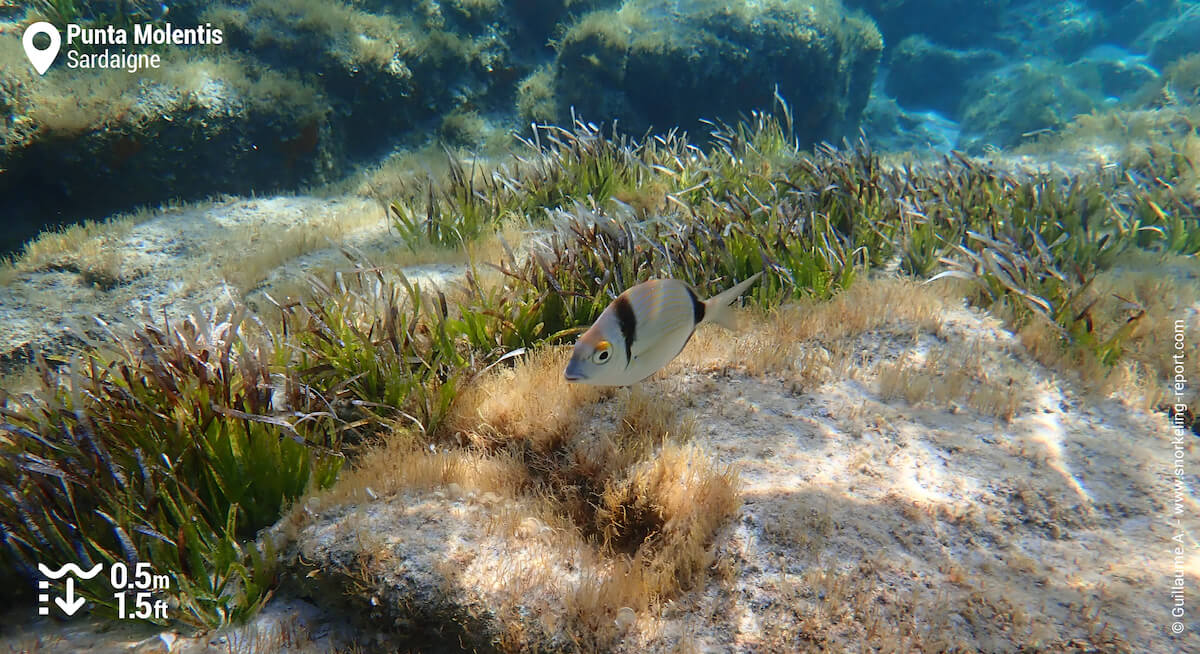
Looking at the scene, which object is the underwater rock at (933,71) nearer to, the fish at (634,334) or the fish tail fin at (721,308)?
the fish tail fin at (721,308)

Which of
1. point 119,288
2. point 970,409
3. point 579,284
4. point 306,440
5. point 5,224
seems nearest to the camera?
point 306,440

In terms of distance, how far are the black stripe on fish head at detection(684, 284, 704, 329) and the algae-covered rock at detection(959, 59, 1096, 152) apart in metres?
21.9

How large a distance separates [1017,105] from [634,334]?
2543cm

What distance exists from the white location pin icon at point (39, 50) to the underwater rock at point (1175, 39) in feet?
118

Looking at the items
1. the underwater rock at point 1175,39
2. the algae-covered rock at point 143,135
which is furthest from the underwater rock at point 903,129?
the algae-covered rock at point 143,135

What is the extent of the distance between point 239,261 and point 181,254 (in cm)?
115

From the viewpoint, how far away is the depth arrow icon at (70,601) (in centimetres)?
248

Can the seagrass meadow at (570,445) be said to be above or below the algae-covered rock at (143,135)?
below

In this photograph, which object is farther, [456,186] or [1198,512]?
[456,186]

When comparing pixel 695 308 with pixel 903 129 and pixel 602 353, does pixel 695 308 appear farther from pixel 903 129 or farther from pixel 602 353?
pixel 903 129

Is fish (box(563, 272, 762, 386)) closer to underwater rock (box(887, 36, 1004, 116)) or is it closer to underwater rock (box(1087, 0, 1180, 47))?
underwater rock (box(887, 36, 1004, 116))

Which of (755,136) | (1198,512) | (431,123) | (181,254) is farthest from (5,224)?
(1198,512)

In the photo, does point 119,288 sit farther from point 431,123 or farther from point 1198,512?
point 1198,512

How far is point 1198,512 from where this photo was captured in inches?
115
